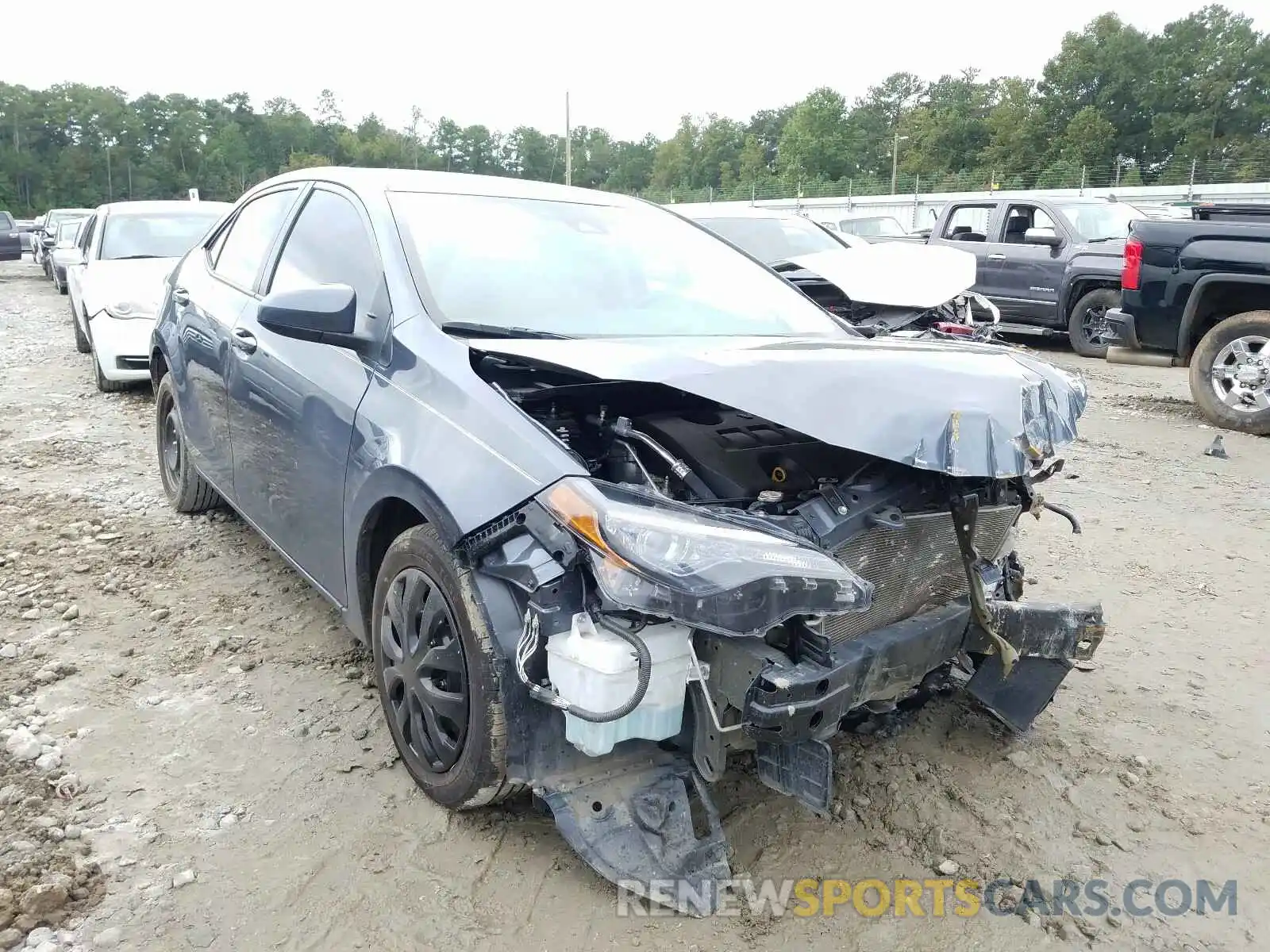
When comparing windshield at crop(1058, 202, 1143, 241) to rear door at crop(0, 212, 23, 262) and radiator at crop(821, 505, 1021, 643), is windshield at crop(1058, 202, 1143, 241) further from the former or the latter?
rear door at crop(0, 212, 23, 262)

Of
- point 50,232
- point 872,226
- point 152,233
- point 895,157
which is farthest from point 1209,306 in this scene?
point 895,157

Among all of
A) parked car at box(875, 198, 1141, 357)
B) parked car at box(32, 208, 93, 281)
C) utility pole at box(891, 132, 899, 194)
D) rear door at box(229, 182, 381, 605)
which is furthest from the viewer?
utility pole at box(891, 132, 899, 194)

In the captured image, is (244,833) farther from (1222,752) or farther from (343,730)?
(1222,752)

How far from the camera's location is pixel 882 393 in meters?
2.25

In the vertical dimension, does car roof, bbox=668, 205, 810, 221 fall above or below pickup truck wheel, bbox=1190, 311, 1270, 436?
above

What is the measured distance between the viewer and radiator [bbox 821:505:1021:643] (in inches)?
90.0

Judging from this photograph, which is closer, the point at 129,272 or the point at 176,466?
the point at 176,466

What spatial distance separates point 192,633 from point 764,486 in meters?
2.38

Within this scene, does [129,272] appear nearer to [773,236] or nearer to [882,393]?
[773,236]

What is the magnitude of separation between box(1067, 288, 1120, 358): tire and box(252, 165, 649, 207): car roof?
8.63m

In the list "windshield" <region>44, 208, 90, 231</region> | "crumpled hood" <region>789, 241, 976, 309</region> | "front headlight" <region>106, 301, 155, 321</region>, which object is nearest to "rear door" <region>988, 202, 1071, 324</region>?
"crumpled hood" <region>789, 241, 976, 309</region>

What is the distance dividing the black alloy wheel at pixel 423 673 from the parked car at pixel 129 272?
18.6ft

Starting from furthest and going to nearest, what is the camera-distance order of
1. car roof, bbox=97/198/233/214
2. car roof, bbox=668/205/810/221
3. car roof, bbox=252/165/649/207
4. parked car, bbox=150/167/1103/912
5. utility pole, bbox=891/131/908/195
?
utility pole, bbox=891/131/908/195 → car roof, bbox=97/198/233/214 → car roof, bbox=668/205/810/221 → car roof, bbox=252/165/649/207 → parked car, bbox=150/167/1103/912

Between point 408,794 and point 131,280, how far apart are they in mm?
6828
